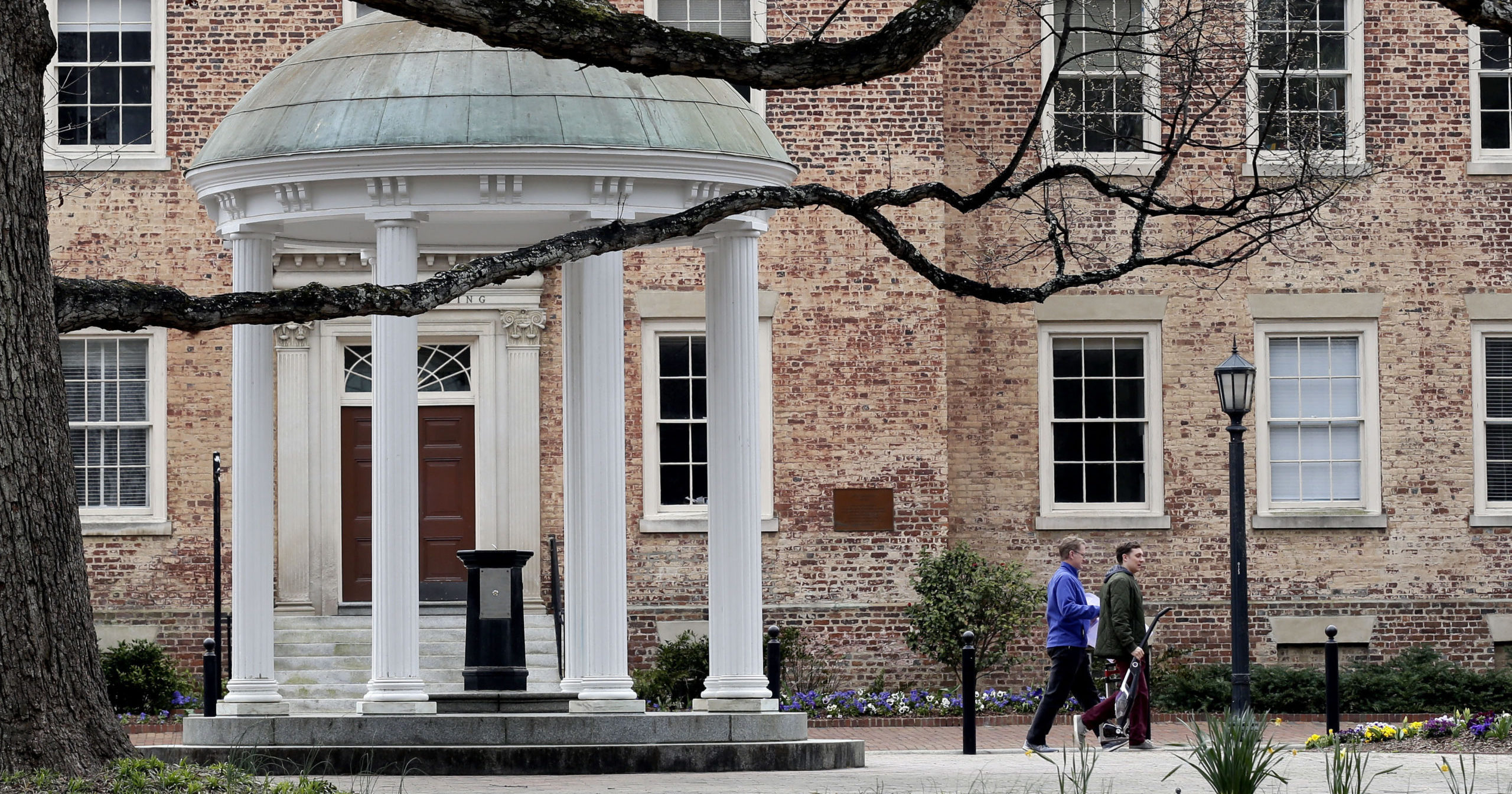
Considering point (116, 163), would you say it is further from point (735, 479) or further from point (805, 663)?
point (735, 479)

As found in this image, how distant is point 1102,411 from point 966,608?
119 inches

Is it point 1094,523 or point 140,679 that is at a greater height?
point 1094,523

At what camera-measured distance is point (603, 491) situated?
13836 millimetres

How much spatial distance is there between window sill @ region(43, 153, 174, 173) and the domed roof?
24.2ft

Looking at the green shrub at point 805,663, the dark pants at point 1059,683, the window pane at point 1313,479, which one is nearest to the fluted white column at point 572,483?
the dark pants at point 1059,683

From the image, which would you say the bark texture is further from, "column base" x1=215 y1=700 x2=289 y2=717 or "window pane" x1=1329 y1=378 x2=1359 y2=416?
"window pane" x1=1329 y1=378 x2=1359 y2=416

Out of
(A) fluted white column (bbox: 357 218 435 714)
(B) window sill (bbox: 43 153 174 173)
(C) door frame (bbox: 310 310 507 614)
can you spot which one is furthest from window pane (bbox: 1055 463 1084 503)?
(A) fluted white column (bbox: 357 218 435 714)

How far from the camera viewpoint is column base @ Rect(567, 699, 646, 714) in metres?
13.6

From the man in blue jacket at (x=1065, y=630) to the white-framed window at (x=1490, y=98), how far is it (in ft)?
34.2

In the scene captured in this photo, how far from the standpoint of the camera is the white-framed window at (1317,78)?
865 inches

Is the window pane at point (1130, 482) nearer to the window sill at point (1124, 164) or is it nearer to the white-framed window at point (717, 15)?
the window sill at point (1124, 164)

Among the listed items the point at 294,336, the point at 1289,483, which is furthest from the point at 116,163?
the point at 1289,483

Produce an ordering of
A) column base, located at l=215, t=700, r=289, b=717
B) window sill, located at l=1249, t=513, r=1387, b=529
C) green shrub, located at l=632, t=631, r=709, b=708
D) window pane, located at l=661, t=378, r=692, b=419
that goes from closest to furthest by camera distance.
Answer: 1. column base, located at l=215, t=700, r=289, b=717
2. green shrub, located at l=632, t=631, r=709, b=708
3. window pane, located at l=661, t=378, r=692, b=419
4. window sill, located at l=1249, t=513, r=1387, b=529

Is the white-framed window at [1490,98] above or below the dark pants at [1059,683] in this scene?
above
